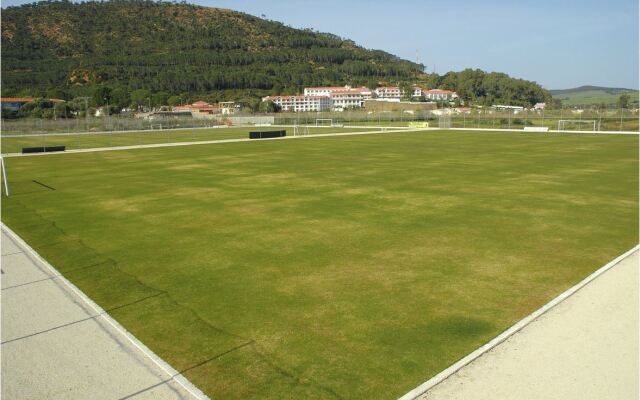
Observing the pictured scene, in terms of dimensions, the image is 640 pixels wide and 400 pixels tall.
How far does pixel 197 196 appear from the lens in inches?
758

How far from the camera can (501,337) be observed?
7109mm

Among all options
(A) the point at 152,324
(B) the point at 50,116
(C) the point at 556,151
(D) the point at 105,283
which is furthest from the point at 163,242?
(B) the point at 50,116

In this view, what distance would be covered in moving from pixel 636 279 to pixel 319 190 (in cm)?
1230

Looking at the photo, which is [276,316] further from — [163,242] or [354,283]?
[163,242]

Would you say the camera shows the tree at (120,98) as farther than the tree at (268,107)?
Yes

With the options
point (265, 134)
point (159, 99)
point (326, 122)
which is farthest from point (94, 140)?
point (159, 99)

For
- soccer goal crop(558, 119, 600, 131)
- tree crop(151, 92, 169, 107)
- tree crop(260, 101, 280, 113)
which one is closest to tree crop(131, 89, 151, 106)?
tree crop(151, 92, 169, 107)

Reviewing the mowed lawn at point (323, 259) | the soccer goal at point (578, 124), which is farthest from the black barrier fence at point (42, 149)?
the soccer goal at point (578, 124)

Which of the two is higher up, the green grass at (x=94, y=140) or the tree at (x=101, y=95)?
the tree at (x=101, y=95)

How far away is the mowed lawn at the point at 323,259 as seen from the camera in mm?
6805

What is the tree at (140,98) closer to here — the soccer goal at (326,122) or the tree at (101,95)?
the tree at (101,95)

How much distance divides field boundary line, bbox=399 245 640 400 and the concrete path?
6 centimetres

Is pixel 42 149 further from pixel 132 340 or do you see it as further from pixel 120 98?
pixel 120 98

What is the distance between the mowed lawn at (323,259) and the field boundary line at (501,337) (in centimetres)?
16
